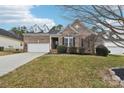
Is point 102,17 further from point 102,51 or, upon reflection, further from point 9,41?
point 9,41

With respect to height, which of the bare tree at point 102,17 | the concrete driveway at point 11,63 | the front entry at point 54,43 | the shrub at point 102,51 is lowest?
the concrete driveway at point 11,63

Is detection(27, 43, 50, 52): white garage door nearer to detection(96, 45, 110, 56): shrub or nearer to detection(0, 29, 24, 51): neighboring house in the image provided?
detection(0, 29, 24, 51): neighboring house

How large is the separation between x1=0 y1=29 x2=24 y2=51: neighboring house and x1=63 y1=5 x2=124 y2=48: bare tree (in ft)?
56.2

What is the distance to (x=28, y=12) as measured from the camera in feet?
55.7

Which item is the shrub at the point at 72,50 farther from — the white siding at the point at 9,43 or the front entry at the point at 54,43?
the white siding at the point at 9,43

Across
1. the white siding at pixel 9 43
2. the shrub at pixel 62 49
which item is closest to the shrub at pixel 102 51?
the shrub at pixel 62 49

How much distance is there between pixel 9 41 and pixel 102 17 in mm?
24451

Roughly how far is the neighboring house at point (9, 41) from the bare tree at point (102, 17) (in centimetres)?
1712

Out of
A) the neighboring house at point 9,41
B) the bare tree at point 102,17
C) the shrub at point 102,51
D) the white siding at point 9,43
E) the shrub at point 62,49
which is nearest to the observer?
the bare tree at point 102,17

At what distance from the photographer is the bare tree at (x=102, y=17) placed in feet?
30.5

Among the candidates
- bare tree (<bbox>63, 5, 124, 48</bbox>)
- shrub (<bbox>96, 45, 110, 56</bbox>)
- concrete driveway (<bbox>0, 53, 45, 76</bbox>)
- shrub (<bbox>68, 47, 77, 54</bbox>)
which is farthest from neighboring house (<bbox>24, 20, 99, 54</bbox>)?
bare tree (<bbox>63, 5, 124, 48</bbox>)

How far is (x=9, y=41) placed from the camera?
33031 mm

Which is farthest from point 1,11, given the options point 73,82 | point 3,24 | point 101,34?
point 101,34
